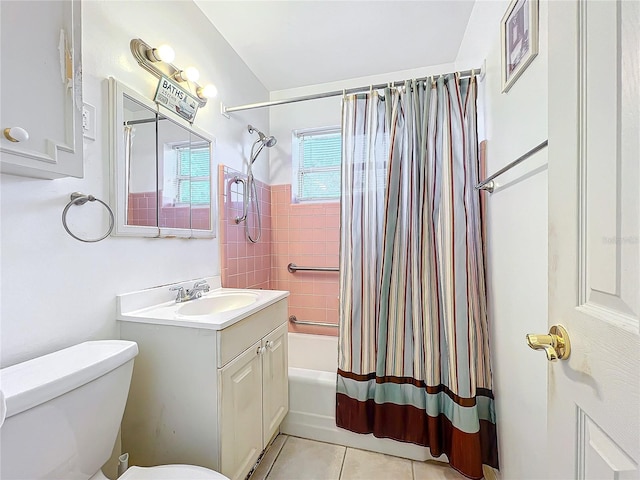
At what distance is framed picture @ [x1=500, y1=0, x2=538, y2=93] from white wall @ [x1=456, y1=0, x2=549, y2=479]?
25 mm

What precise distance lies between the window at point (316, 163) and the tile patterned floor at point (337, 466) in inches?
71.4

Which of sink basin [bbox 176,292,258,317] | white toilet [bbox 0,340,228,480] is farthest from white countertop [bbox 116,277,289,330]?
white toilet [bbox 0,340,228,480]

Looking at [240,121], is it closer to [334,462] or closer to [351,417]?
[351,417]

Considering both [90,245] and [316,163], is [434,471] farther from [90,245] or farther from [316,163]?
[316,163]

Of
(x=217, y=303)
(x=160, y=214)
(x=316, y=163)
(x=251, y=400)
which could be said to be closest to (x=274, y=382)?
(x=251, y=400)

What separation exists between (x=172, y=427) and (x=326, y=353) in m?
1.37

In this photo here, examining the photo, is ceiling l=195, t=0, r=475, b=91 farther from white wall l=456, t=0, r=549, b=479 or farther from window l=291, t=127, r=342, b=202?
window l=291, t=127, r=342, b=202

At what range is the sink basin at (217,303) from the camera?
1.38m

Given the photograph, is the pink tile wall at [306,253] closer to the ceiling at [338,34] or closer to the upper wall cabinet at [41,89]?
the ceiling at [338,34]

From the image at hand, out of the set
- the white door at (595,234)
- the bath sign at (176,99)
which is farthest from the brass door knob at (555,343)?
the bath sign at (176,99)

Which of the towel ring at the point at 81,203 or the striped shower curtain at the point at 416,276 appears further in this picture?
the striped shower curtain at the point at 416,276

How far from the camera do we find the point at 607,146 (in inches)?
17.2

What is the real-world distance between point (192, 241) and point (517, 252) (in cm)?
157

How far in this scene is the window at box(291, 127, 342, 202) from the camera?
249 cm
